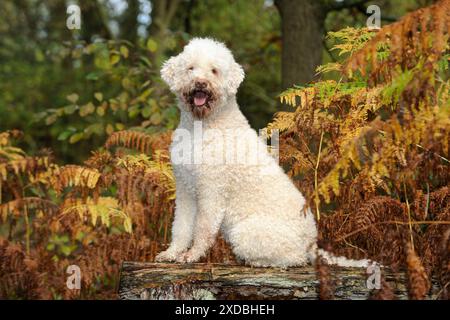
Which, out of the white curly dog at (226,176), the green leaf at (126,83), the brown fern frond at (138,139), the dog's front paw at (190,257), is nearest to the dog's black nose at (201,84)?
Answer: the white curly dog at (226,176)

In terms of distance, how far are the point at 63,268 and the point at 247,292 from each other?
2789 millimetres

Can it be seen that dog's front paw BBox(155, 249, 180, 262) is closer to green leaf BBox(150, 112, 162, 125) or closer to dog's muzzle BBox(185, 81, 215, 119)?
dog's muzzle BBox(185, 81, 215, 119)

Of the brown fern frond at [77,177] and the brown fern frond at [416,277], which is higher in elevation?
the brown fern frond at [77,177]

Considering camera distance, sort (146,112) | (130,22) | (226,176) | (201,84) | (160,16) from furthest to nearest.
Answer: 1. (130,22)
2. (160,16)
3. (146,112)
4. (226,176)
5. (201,84)

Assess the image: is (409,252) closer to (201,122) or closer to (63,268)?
(201,122)

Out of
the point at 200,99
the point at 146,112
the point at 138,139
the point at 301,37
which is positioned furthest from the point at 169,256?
the point at 301,37

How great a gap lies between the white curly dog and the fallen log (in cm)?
17

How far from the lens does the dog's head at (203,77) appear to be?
14.3 feet

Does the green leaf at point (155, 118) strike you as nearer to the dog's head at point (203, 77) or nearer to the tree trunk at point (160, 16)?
the dog's head at point (203, 77)

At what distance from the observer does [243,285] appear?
13.6 feet

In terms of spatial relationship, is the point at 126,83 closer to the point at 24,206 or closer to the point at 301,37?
the point at 301,37

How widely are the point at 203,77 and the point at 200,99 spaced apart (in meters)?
0.15

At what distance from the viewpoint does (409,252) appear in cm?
390

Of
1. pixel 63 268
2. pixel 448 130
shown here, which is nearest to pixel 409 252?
pixel 448 130
